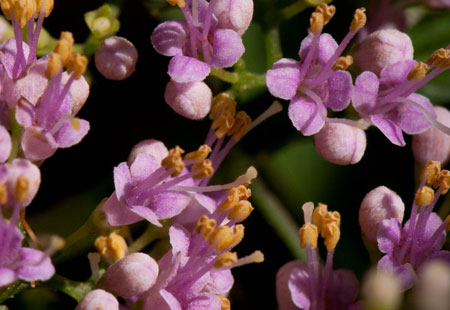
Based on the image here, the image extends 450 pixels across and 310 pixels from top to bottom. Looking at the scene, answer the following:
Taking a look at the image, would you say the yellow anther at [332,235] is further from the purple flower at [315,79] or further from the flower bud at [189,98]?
the flower bud at [189,98]

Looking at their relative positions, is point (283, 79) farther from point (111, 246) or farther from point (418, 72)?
point (111, 246)

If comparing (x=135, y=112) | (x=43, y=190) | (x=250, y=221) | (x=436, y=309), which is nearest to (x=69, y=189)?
(x=43, y=190)

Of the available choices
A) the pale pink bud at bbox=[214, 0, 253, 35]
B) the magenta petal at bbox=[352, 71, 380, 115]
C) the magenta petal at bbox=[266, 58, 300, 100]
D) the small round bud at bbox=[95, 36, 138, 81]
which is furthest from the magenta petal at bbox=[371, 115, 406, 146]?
the small round bud at bbox=[95, 36, 138, 81]

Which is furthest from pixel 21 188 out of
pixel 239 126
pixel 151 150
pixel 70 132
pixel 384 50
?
pixel 384 50

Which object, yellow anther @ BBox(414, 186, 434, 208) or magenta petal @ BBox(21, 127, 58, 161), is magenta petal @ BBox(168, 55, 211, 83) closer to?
magenta petal @ BBox(21, 127, 58, 161)

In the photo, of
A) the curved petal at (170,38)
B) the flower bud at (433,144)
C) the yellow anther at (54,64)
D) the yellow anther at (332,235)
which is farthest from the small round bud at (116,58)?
the flower bud at (433,144)

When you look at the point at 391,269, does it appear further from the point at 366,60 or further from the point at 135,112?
the point at 135,112
